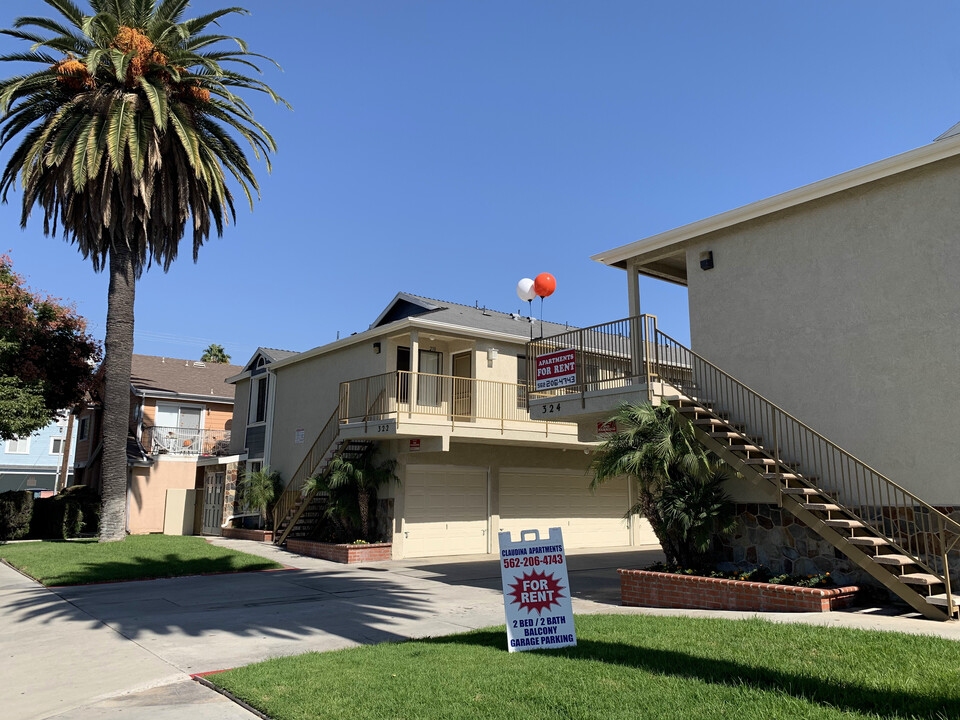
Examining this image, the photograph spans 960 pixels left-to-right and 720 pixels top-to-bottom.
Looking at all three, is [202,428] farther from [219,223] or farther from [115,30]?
[115,30]

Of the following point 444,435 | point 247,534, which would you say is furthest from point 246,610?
point 247,534

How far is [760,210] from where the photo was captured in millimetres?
12578

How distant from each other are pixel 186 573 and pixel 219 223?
1157cm

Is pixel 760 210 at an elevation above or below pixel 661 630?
above

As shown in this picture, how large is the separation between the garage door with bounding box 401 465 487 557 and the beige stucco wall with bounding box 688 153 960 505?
9225 mm

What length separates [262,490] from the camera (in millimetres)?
A: 22812

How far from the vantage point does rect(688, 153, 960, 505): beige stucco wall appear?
1030 cm

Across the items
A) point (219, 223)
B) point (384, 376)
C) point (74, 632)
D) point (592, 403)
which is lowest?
point (74, 632)

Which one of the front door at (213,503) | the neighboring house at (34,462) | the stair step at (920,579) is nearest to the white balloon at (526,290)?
the stair step at (920,579)

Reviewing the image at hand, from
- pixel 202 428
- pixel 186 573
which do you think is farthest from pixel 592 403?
pixel 202 428

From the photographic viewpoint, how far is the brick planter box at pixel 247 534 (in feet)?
72.5

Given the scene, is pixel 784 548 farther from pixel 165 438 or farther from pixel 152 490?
pixel 165 438

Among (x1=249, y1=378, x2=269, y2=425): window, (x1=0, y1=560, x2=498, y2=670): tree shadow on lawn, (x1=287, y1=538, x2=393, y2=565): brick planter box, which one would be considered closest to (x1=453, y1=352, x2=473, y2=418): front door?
(x1=287, y1=538, x2=393, y2=565): brick planter box

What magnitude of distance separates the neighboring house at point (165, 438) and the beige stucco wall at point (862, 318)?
21.1 meters
